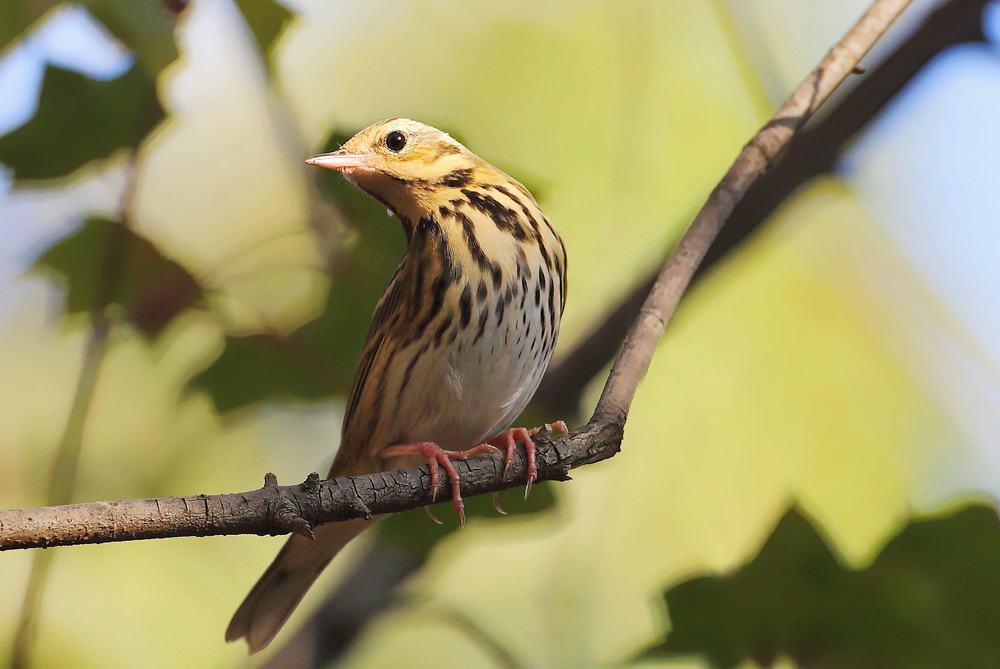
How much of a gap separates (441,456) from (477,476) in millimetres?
258

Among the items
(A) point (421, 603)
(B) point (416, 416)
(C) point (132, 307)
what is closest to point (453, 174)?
(B) point (416, 416)

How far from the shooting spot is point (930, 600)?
253cm

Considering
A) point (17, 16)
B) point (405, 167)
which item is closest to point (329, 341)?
point (405, 167)

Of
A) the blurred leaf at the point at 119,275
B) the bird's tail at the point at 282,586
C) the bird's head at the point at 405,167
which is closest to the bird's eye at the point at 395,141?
the bird's head at the point at 405,167

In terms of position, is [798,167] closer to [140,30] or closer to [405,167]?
[405,167]

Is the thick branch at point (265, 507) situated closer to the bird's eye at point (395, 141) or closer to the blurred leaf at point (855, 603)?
the blurred leaf at point (855, 603)

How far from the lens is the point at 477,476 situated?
231 cm

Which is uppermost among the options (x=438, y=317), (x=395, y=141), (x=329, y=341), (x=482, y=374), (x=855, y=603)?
(x=395, y=141)

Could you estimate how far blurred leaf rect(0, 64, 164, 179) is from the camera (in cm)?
294

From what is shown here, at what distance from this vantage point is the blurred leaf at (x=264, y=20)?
10.0 feet

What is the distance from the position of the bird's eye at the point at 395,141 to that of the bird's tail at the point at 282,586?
1.29m

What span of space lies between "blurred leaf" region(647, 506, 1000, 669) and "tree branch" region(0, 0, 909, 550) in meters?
0.56

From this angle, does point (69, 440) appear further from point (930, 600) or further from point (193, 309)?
point (930, 600)

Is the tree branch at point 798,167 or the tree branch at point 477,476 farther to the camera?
the tree branch at point 798,167
